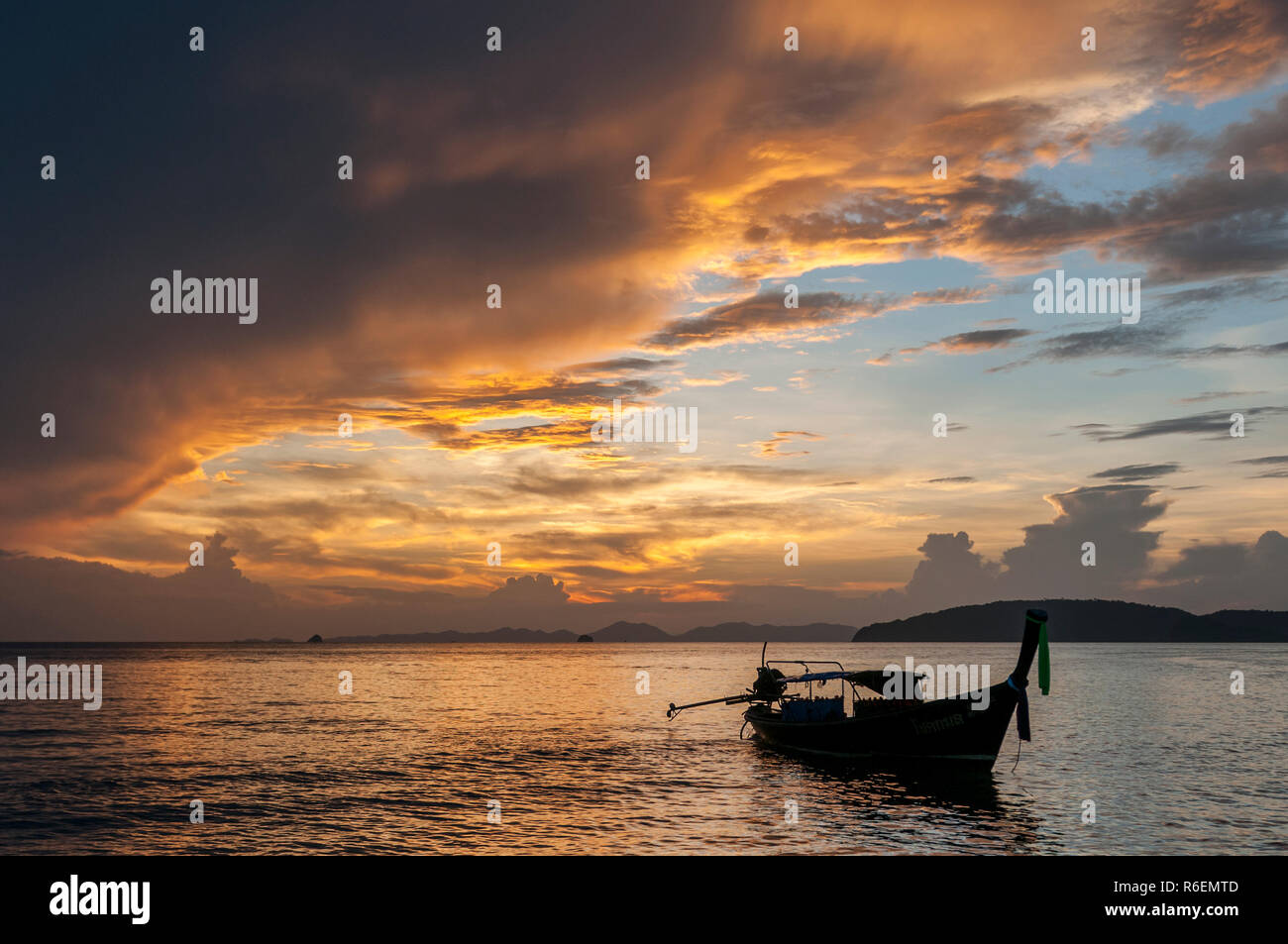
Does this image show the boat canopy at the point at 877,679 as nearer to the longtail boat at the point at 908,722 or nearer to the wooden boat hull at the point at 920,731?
the longtail boat at the point at 908,722

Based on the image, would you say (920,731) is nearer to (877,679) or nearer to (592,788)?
(877,679)

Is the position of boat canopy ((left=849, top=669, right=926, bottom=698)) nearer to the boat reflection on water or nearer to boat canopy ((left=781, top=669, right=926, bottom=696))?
boat canopy ((left=781, top=669, right=926, bottom=696))

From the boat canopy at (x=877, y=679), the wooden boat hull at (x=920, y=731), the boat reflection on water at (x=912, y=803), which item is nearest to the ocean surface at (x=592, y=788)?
the boat reflection on water at (x=912, y=803)

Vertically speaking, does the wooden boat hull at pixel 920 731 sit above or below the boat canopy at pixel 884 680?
below

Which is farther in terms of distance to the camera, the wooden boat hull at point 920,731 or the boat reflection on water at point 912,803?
the wooden boat hull at point 920,731

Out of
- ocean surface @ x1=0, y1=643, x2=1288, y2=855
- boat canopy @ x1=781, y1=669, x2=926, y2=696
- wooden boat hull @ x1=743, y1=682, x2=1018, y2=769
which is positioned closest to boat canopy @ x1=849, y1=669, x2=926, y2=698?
boat canopy @ x1=781, y1=669, x2=926, y2=696

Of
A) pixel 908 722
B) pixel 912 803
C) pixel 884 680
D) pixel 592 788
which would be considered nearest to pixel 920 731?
pixel 908 722

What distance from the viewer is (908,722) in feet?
145

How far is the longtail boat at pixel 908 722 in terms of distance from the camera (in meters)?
41.5

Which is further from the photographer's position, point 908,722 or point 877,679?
point 877,679

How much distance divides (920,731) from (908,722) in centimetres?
75
